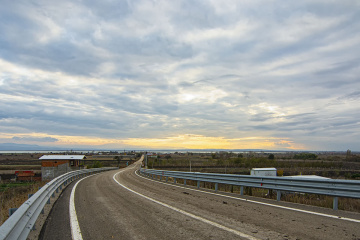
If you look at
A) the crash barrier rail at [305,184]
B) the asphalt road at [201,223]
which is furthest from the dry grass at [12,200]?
the crash barrier rail at [305,184]

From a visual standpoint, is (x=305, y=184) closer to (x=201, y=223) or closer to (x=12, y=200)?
(x=201, y=223)

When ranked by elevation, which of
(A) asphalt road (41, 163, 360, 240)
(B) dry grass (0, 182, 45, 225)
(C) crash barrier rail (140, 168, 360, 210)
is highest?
(C) crash barrier rail (140, 168, 360, 210)

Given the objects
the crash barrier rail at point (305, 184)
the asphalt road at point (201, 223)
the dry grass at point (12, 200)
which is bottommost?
the dry grass at point (12, 200)

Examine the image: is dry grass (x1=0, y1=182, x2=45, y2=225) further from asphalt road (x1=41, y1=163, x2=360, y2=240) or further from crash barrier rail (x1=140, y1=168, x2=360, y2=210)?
crash barrier rail (x1=140, y1=168, x2=360, y2=210)

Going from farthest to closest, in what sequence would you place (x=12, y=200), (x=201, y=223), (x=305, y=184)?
(x=12, y=200)
(x=305, y=184)
(x=201, y=223)

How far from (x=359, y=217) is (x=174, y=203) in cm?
569

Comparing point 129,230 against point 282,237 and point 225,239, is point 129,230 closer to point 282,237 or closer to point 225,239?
point 225,239

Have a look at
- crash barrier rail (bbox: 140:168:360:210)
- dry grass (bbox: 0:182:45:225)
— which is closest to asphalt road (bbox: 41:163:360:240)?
crash barrier rail (bbox: 140:168:360:210)

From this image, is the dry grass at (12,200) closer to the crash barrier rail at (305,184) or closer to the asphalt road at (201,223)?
the asphalt road at (201,223)

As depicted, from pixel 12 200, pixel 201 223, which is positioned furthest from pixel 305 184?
pixel 12 200

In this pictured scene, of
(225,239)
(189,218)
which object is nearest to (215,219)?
(189,218)

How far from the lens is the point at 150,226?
614cm

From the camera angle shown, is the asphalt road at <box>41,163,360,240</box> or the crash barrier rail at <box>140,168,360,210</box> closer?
the asphalt road at <box>41,163,360,240</box>

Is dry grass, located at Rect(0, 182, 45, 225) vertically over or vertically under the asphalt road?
under
